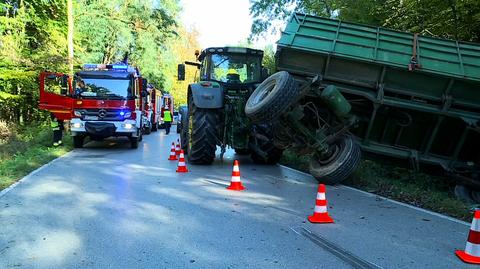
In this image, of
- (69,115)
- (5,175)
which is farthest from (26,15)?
(5,175)

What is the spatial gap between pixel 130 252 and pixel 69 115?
12.1 m

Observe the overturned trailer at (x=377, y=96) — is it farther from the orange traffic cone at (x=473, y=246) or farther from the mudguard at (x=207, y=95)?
the orange traffic cone at (x=473, y=246)

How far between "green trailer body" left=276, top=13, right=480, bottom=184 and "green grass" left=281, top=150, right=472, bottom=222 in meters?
0.61

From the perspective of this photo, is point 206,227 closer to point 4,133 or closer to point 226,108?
point 226,108

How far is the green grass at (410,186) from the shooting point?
299 inches

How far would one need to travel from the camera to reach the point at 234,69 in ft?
41.7

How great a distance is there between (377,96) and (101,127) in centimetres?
1008

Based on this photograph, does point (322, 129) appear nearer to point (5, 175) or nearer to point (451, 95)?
point (451, 95)

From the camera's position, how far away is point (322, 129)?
9.31 meters

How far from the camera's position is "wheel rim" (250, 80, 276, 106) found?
8.97 metres

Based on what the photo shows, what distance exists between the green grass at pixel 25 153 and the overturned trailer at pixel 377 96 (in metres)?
5.32

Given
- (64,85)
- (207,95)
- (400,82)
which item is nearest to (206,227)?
(400,82)

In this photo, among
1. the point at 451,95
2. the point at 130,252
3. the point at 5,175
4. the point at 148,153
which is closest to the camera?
the point at 130,252

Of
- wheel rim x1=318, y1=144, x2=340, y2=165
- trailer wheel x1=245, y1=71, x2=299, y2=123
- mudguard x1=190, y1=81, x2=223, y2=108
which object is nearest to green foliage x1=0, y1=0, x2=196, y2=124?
mudguard x1=190, y1=81, x2=223, y2=108
